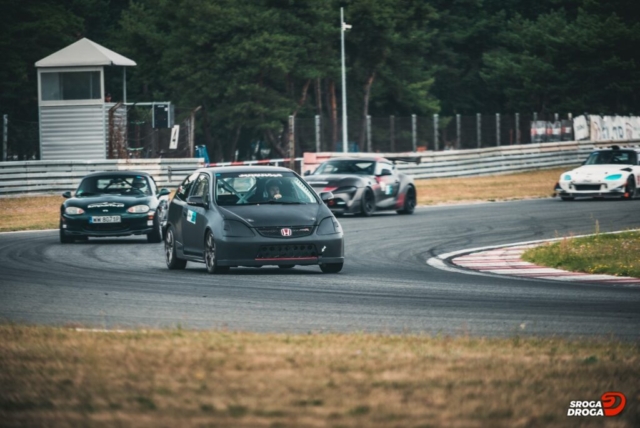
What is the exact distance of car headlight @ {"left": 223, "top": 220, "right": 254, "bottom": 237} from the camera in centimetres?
1461

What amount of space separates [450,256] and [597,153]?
15.2 metres

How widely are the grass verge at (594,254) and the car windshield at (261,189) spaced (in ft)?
11.2

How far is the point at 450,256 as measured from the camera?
58.7 feet

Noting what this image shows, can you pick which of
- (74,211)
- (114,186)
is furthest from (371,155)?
(74,211)

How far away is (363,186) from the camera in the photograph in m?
27.0

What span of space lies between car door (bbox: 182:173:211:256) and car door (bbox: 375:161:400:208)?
1169cm

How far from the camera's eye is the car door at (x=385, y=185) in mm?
27516

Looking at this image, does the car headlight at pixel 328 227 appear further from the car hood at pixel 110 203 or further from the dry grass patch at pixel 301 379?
the car hood at pixel 110 203

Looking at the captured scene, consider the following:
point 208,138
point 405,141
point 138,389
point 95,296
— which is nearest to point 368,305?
point 95,296

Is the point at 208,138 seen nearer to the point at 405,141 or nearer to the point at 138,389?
the point at 405,141

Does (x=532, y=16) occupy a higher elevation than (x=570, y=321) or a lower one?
higher

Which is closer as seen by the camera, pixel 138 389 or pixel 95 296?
pixel 138 389

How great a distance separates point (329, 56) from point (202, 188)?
47.6 m

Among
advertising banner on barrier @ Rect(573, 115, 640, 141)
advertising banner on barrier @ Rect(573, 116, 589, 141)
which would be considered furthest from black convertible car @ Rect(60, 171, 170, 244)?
advertising banner on barrier @ Rect(573, 115, 640, 141)
